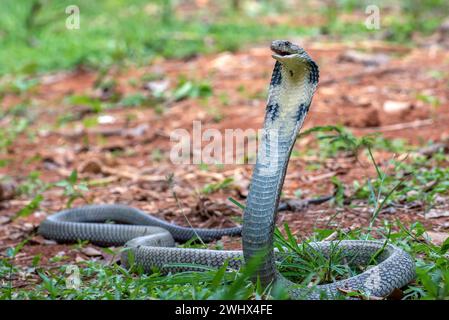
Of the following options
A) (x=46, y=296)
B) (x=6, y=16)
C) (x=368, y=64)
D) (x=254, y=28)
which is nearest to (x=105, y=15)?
(x=6, y=16)

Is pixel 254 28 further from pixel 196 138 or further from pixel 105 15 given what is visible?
pixel 196 138

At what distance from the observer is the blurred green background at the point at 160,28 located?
11758 millimetres

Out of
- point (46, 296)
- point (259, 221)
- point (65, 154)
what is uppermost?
point (259, 221)

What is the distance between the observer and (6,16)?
14141 mm

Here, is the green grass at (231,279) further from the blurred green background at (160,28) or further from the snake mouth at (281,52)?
the blurred green background at (160,28)

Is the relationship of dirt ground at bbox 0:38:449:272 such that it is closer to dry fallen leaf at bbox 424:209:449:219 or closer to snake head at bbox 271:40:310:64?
dry fallen leaf at bbox 424:209:449:219

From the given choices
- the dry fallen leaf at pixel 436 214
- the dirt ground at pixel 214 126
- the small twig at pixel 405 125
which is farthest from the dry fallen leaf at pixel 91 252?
the small twig at pixel 405 125

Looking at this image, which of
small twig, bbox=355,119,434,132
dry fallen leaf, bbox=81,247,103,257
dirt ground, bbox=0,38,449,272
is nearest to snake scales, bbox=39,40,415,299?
dirt ground, bbox=0,38,449,272

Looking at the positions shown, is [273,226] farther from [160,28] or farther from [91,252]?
[160,28]

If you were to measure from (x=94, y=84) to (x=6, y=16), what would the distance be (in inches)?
185

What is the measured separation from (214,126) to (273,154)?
15.8ft

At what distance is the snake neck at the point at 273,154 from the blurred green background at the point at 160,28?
8.04m
